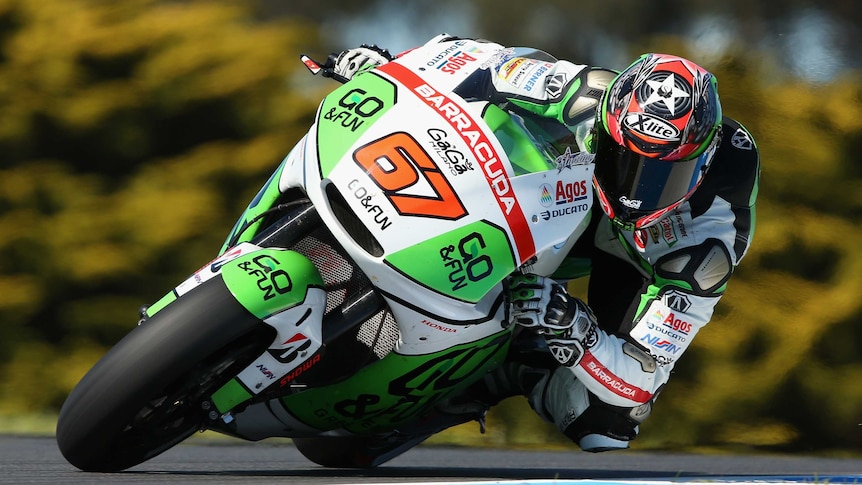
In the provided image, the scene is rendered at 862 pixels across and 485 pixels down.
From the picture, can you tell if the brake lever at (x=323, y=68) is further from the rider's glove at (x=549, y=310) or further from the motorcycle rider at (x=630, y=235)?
the rider's glove at (x=549, y=310)

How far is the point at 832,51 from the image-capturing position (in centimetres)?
575

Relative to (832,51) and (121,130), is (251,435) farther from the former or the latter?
(832,51)

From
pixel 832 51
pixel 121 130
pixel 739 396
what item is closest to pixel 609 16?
pixel 832 51

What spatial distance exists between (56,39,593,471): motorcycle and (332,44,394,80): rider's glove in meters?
0.37

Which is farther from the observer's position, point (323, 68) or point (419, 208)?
point (323, 68)

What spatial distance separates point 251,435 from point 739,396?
8.81 feet

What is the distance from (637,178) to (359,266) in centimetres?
81

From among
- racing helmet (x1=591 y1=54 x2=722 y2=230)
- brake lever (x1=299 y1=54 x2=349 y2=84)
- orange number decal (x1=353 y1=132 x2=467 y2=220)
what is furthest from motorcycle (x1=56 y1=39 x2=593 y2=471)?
brake lever (x1=299 y1=54 x2=349 y2=84)

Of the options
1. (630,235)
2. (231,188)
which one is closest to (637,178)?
(630,235)

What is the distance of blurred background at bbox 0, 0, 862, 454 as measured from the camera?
15.9 feet

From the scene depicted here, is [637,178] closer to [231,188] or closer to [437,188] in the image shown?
[437,188]

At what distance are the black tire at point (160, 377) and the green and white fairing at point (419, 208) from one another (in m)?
0.06

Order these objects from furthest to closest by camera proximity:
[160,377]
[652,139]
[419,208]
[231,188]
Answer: [231,188] → [652,139] → [419,208] → [160,377]

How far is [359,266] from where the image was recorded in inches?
118
